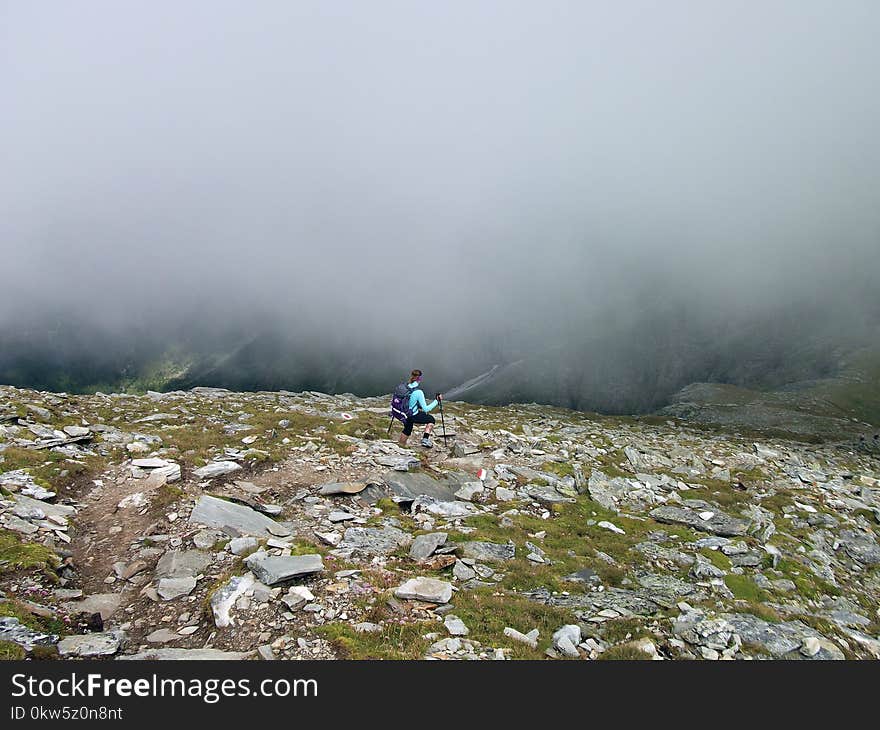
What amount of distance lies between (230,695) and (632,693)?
6.21m

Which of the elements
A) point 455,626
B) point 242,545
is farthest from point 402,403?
point 455,626

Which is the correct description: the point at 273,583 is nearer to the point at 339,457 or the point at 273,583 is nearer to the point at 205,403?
the point at 339,457

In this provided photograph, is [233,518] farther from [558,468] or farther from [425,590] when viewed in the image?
[558,468]

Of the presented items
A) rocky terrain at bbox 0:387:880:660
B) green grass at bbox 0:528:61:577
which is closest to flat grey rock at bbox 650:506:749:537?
rocky terrain at bbox 0:387:880:660

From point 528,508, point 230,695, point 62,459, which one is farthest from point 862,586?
point 62,459

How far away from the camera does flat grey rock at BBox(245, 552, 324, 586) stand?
984 cm

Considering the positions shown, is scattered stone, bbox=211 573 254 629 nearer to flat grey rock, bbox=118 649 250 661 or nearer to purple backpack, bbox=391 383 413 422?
flat grey rock, bbox=118 649 250 661

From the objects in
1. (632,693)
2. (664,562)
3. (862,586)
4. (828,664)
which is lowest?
(862,586)

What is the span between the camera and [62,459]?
672 inches

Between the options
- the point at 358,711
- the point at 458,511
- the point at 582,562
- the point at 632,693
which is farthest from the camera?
the point at 458,511

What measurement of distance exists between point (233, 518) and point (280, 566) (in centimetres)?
381

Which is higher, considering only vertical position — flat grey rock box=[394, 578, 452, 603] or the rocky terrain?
flat grey rock box=[394, 578, 452, 603]

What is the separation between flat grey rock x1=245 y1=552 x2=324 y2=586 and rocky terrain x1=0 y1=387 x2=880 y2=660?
5 centimetres

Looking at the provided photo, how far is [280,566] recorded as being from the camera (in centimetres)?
1020
